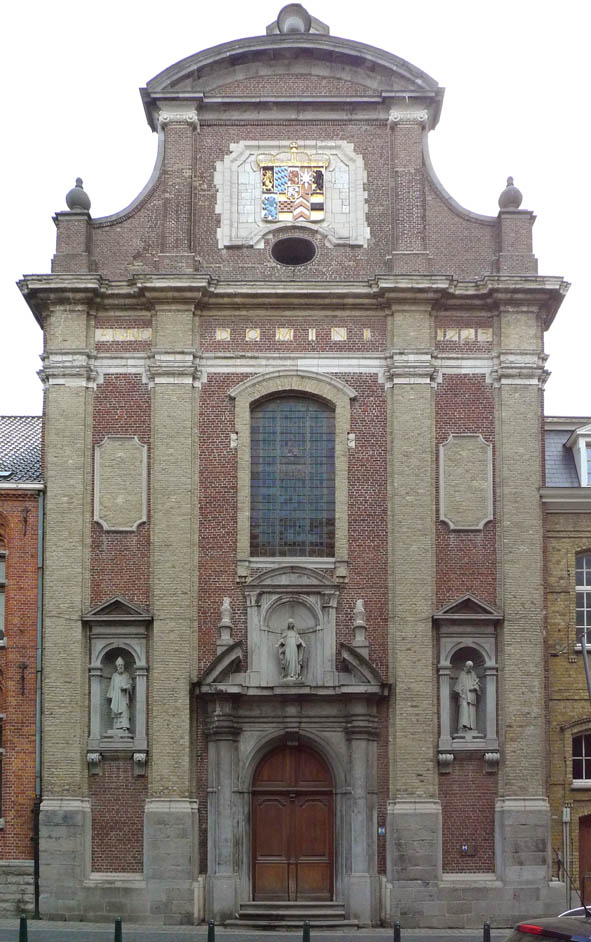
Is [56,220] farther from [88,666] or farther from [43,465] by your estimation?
[88,666]

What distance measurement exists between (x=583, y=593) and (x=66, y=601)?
36.3 ft

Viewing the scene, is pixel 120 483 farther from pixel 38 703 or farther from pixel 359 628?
pixel 359 628

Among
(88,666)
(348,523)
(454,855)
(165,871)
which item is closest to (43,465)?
(88,666)

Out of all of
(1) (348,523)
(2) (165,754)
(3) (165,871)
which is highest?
(1) (348,523)

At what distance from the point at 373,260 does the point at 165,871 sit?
13.6 m

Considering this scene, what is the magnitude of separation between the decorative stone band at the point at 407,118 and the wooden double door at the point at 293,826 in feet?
45.0

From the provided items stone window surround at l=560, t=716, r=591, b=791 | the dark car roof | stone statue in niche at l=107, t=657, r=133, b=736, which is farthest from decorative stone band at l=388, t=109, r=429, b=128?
the dark car roof

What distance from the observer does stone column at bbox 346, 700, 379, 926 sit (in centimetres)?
2966

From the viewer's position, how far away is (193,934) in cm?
2819

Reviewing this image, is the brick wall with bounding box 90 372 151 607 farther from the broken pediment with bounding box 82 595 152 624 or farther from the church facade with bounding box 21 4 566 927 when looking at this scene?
the broken pediment with bounding box 82 595 152 624

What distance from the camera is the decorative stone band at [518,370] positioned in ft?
104

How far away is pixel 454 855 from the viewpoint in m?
30.1

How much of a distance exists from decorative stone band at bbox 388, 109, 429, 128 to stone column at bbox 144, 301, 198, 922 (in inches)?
245

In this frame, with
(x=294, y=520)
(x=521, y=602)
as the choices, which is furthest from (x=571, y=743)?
(x=294, y=520)
